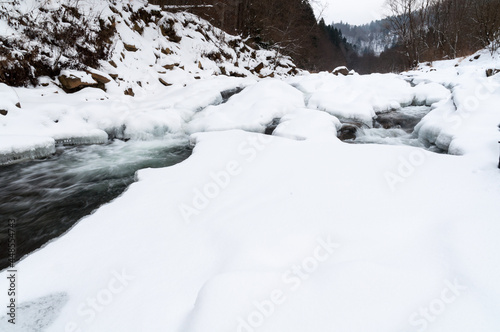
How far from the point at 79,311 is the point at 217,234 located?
2.78 ft

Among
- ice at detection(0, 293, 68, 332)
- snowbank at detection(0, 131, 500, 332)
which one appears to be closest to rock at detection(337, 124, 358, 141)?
snowbank at detection(0, 131, 500, 332)

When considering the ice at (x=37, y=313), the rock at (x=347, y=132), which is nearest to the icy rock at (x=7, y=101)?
the ice at (x=37, y=313)

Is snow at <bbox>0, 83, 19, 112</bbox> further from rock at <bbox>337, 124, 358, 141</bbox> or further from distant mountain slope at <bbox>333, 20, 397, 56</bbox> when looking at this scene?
distant mountain slope at <bbox>333, 20, 397, 56</bbox>

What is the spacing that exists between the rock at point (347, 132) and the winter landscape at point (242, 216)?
0.11 ft

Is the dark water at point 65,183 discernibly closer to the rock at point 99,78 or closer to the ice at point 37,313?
the ice at point 37,313

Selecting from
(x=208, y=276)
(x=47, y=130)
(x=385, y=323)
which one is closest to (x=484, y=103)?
(x=385, y=323)

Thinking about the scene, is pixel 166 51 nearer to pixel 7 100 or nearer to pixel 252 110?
pixel 252 110

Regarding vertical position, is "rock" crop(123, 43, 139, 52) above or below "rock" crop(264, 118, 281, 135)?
above

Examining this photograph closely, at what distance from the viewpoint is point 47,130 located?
14.0 feet

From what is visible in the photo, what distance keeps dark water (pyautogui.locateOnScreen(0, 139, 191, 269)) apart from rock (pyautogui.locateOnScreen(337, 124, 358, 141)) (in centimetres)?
273

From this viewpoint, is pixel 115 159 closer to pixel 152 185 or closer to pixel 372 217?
pixel 152 185

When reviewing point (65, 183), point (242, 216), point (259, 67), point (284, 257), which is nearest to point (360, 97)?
point (242, 216)

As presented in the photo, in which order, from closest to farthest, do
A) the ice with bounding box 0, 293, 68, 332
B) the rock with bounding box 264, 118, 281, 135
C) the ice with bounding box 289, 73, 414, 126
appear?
the ice with bounding box 0, 293, 68, 332 < the rock with bounding box 264, 118, 281, 135 < the ice with bounding box 289, 73, 414, 126

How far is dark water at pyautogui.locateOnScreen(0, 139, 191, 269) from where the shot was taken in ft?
7.89
